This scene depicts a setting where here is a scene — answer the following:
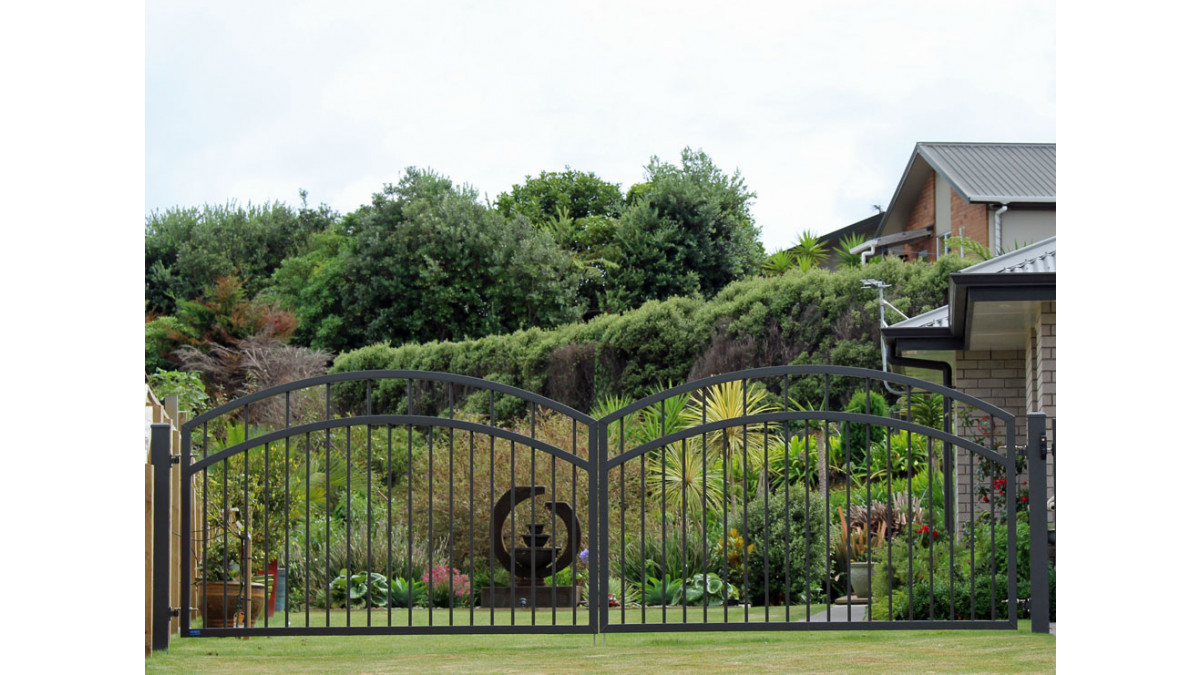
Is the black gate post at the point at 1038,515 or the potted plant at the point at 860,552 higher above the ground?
the black gate post at the point at 1038,515

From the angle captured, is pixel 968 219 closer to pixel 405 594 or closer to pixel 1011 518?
pixel 405 594

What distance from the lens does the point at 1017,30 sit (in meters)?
26.1

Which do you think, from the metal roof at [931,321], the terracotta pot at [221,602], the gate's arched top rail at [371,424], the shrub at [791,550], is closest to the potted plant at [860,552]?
the shrub at [791,550]

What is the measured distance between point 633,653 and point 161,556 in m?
2.63

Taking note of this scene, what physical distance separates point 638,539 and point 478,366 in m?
8.81

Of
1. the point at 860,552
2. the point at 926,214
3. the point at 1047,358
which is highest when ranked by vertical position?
the point at 926,214

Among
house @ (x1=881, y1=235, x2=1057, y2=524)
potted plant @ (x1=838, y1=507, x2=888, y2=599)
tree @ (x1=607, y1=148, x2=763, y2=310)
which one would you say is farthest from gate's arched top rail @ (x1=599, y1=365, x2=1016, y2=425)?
tree @ (x1=607, y1=148, x2=763, y2=310)

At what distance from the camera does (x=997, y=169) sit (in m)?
22.4

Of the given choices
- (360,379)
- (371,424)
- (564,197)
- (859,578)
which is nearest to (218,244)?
(564,197)

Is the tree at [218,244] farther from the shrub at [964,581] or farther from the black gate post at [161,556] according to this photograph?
the shrub at [964,581]

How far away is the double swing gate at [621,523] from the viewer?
6.26 metres

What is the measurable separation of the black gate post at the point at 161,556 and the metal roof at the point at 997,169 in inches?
678
